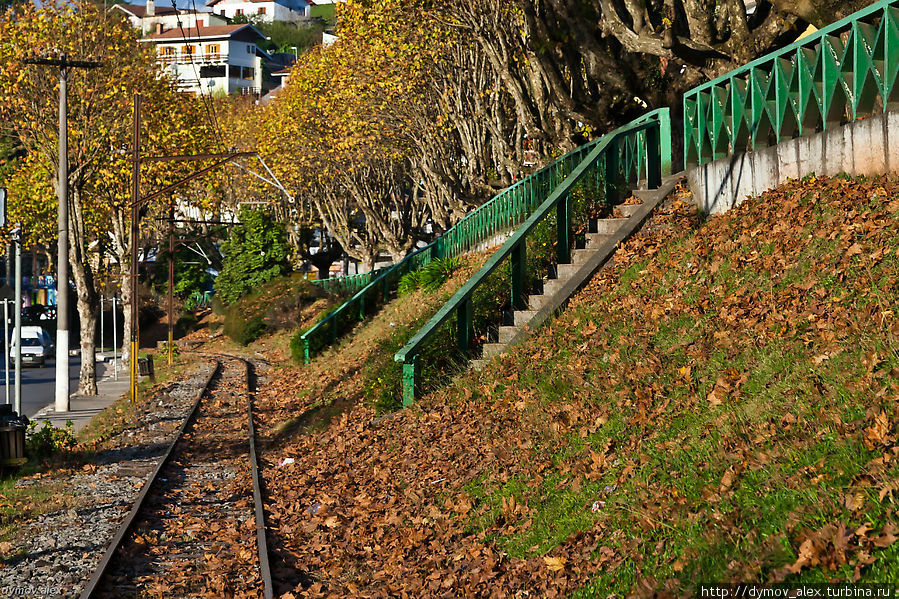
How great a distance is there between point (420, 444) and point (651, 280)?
3549 mm

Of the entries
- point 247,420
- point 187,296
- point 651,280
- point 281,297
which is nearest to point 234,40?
point 187,296

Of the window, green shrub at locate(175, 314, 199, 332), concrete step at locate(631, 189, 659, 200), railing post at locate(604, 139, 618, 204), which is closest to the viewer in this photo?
concrete step at locate(631, 189, 659, 200)

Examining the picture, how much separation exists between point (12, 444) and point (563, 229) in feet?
29.7

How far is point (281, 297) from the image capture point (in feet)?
178

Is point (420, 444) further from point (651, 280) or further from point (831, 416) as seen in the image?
point (831, 416)

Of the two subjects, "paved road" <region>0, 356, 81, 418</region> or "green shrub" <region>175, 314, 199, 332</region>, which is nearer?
"paved road" <region>0, 356, 81, 418</region>

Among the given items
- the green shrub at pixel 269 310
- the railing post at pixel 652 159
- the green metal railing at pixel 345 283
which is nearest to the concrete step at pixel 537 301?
the railing post at pixel 652 159

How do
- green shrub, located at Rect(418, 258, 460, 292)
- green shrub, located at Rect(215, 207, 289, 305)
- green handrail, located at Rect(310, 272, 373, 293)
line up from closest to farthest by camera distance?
green shrub, located at Rect(418, 258, 460, 292), green handrail, located at Rect(310, 272, 373, 293), green shrub, located at Rect(215, 207, 289, 305)

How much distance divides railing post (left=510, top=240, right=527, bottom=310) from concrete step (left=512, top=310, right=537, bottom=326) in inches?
17.5

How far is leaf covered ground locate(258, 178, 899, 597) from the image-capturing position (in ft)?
19.8

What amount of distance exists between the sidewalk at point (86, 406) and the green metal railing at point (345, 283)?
49.3ft

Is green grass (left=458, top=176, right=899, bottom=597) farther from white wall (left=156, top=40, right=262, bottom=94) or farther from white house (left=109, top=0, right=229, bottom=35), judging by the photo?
white house (left=109, top=0, right=229, bottom=35)

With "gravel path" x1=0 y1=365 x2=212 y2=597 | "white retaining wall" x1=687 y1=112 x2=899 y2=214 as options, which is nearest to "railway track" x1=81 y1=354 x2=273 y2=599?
"gravel path" x1=0 y1=365 x2=212 y2=597

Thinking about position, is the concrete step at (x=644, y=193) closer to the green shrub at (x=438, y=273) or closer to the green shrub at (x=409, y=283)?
the green shrub at (x=438, y=273)
